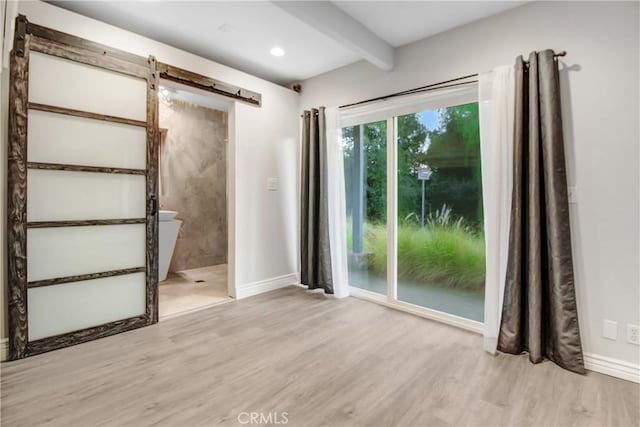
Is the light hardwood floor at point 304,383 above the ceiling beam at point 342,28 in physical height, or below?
below

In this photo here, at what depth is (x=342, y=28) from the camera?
2.64m

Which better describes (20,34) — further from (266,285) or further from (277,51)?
(266,285)

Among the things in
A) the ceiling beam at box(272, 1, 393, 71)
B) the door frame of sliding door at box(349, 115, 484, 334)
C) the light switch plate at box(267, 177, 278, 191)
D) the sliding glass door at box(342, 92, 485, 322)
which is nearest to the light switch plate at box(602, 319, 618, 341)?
the sliding glass door at box(342, 92, 485, 322)

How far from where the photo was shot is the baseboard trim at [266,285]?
3.63m

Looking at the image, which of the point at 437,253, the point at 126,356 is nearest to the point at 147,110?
the point at 126,356

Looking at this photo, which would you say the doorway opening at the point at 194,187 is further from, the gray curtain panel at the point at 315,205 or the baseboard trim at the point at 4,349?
the baseboard trim at the point at 4,349

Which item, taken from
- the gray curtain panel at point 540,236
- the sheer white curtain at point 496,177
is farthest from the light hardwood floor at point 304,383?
the sheer white curtain at point 496,177

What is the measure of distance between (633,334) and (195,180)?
5131mm

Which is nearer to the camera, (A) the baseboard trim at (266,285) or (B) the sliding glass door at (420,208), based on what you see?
(B) the sliding glass door at (420,208)

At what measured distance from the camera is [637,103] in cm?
201

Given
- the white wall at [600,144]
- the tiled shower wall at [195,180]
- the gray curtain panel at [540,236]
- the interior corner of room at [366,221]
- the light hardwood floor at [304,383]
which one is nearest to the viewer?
the light hardwood floor at [304,383]

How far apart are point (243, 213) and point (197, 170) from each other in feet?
6.31

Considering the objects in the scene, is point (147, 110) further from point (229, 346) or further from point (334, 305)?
point (334, 305)

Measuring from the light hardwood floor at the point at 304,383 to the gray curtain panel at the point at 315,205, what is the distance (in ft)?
3.44
